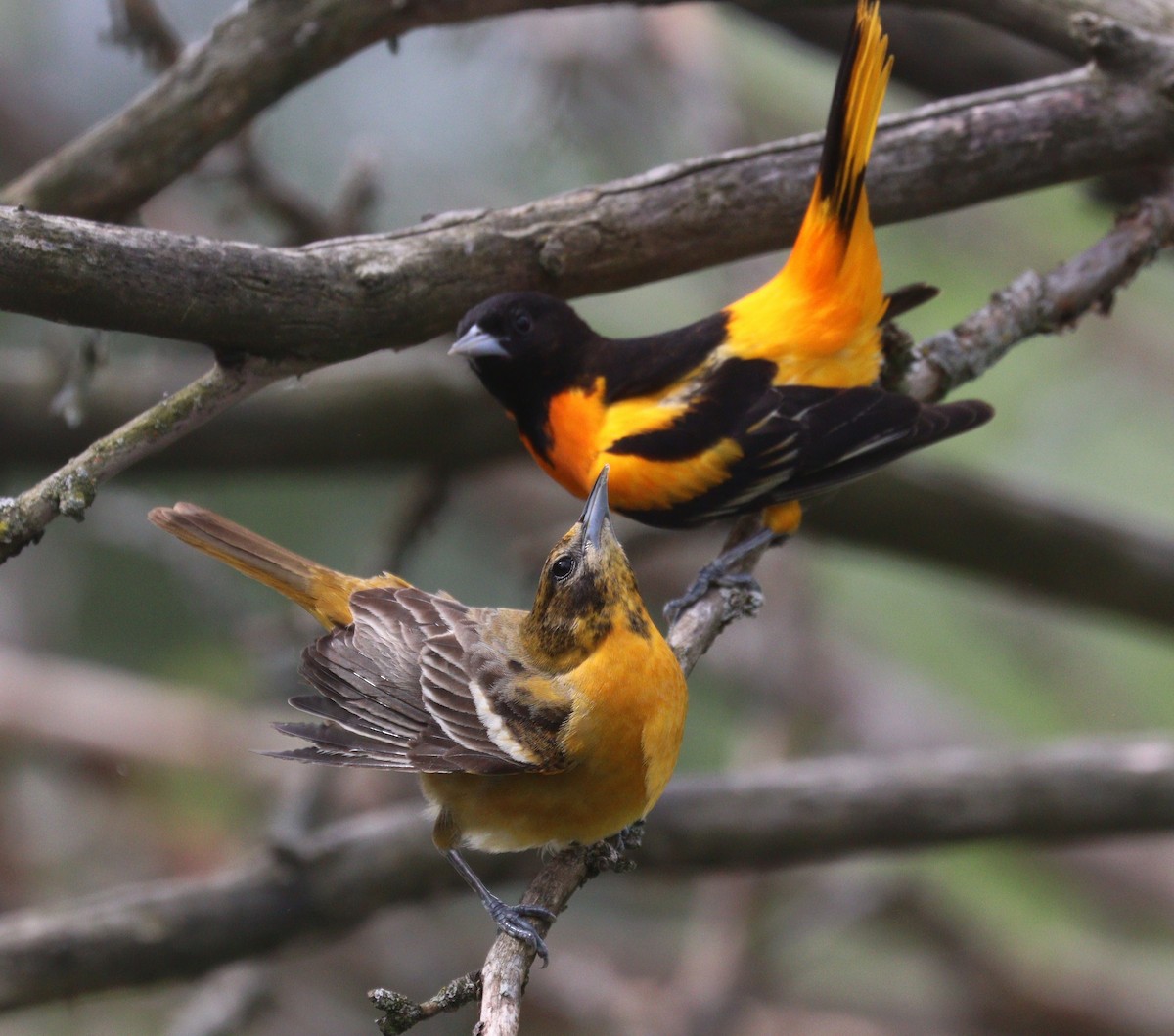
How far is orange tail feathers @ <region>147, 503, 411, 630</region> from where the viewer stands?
3213 mm

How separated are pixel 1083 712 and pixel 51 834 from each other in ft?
24.9

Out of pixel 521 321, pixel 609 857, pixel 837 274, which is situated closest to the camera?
pixel 609 857

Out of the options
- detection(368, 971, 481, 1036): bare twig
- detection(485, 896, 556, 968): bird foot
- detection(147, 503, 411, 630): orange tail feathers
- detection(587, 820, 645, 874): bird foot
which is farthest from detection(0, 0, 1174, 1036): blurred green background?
detection(368, 971, 481, 1036): bare twig

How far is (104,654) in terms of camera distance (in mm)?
10188

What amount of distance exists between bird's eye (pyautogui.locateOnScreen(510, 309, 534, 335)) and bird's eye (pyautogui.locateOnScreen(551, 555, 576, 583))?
0.82 m

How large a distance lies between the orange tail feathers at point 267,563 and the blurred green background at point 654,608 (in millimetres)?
2011

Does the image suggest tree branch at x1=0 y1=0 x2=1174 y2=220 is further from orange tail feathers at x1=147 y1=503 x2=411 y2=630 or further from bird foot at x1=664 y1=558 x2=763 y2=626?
bird foot at x1=664 y1=558 x2=763 y2=626

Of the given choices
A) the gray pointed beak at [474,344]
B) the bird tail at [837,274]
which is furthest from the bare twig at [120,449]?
the bird tail at [837,274]

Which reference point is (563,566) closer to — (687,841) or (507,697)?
(507,697)

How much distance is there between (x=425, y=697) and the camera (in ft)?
10.1

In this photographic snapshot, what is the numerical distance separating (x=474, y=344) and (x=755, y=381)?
856 mm

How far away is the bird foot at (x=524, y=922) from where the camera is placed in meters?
2.52

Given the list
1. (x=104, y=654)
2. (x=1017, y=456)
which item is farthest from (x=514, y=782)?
(x=1017, y=456)

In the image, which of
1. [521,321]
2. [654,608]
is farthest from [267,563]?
[654,608]
